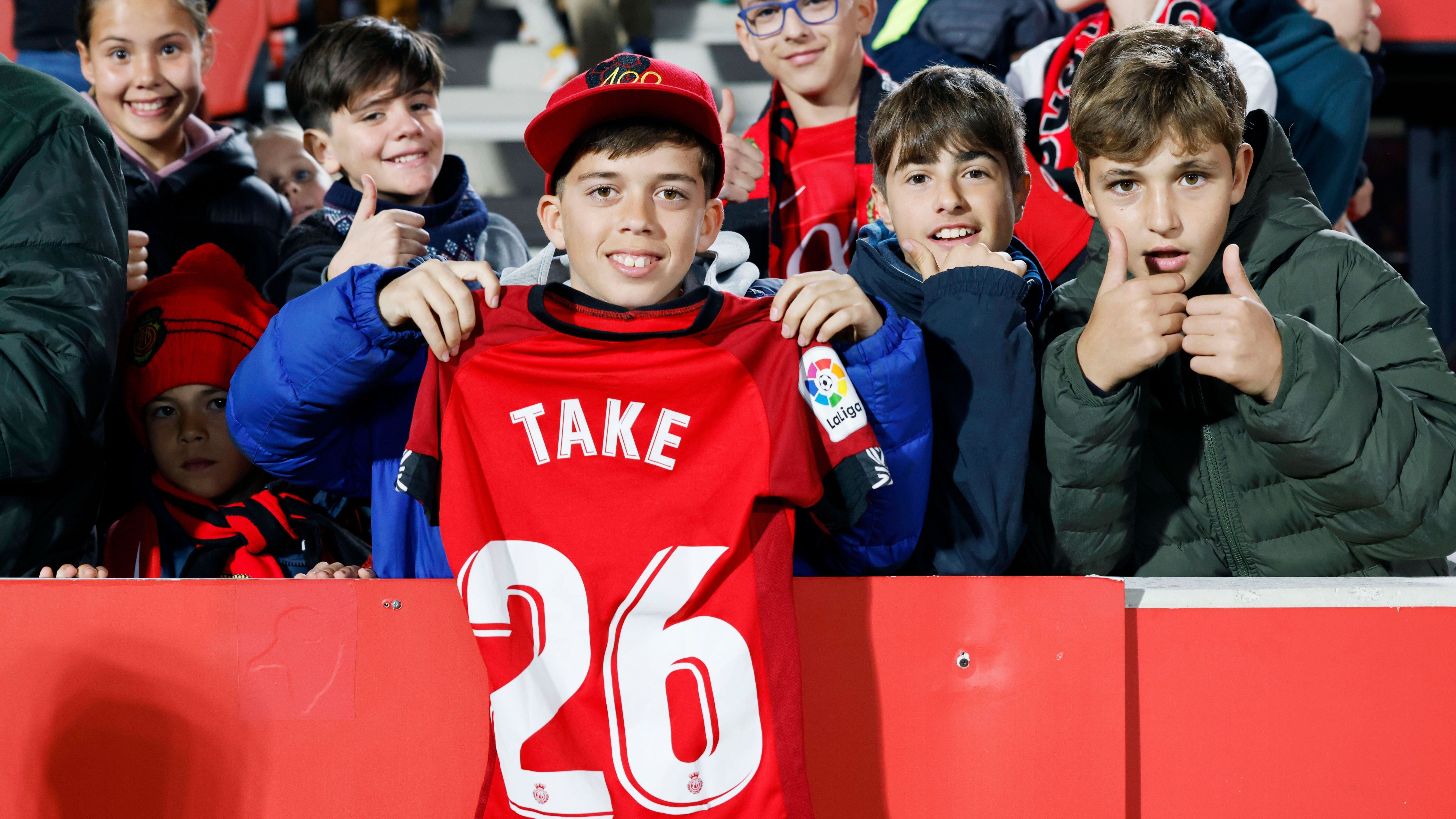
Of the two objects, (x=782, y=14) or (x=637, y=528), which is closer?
(x=637, y=528)

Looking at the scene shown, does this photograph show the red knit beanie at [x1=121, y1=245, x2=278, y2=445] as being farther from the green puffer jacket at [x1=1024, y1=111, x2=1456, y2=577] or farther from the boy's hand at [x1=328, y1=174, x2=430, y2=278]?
the green puffer jacket at [x1=1024, y1=111, x2=1456, y2=577]

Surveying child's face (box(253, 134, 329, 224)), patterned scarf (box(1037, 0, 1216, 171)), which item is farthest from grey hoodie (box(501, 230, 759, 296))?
child's face (box(253, 134, 329, 224))

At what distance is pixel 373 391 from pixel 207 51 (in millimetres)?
1855

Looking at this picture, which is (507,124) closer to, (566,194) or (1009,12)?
(1009,12)

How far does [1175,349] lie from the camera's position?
1.56 metres

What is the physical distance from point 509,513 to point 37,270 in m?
0.95

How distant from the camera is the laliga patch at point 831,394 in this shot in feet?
4.83

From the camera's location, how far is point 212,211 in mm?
2955

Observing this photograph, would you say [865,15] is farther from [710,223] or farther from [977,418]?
[977,418]

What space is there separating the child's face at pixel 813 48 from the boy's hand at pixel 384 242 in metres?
1.27

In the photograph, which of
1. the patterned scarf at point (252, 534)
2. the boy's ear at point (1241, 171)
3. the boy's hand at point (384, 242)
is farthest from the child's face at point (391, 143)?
the boy's ear at point (1241, 171)

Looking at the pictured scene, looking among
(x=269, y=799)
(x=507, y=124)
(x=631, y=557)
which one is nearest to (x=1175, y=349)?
(x=631, y=557)

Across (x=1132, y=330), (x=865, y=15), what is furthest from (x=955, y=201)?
(x=865, y=15)

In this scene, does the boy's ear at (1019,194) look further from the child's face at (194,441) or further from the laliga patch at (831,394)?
the child's face at (194,441)
